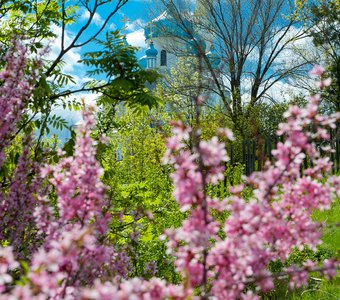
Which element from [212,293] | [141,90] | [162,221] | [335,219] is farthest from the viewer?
[335,219]

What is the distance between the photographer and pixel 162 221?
21.4 ft

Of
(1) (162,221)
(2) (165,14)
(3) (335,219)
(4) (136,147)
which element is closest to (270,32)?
(2) (165,14)

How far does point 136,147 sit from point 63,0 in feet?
44.7

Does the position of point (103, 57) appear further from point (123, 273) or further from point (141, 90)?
point (123, 273)

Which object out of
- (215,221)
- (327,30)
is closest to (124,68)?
(215,221)

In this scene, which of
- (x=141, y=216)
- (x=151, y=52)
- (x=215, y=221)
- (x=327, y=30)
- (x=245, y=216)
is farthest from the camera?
(x=151, y=52)

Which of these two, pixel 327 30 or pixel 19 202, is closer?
pixel 19 202

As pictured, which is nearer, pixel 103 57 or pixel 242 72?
pixel 103 57

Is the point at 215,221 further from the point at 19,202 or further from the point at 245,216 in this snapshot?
the point at 19,202

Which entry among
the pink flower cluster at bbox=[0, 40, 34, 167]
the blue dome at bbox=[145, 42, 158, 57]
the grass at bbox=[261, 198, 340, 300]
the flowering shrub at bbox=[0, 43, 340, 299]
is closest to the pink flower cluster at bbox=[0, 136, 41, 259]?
the pink flower cluster at bbox=[0, 40, 34, 167]

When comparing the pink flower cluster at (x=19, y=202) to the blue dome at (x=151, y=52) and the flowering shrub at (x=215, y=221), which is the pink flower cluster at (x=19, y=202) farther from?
the blue dome at (x=151, y=52)

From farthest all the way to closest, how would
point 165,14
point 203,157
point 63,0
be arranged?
point 165,14 < point 63,0 < point 203,157

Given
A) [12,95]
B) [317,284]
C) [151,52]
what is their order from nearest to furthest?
[12,95], [317,284], [151,52]

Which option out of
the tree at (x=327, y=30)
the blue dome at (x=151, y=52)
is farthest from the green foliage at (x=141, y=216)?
the blue dome at (x=151, y=52)
